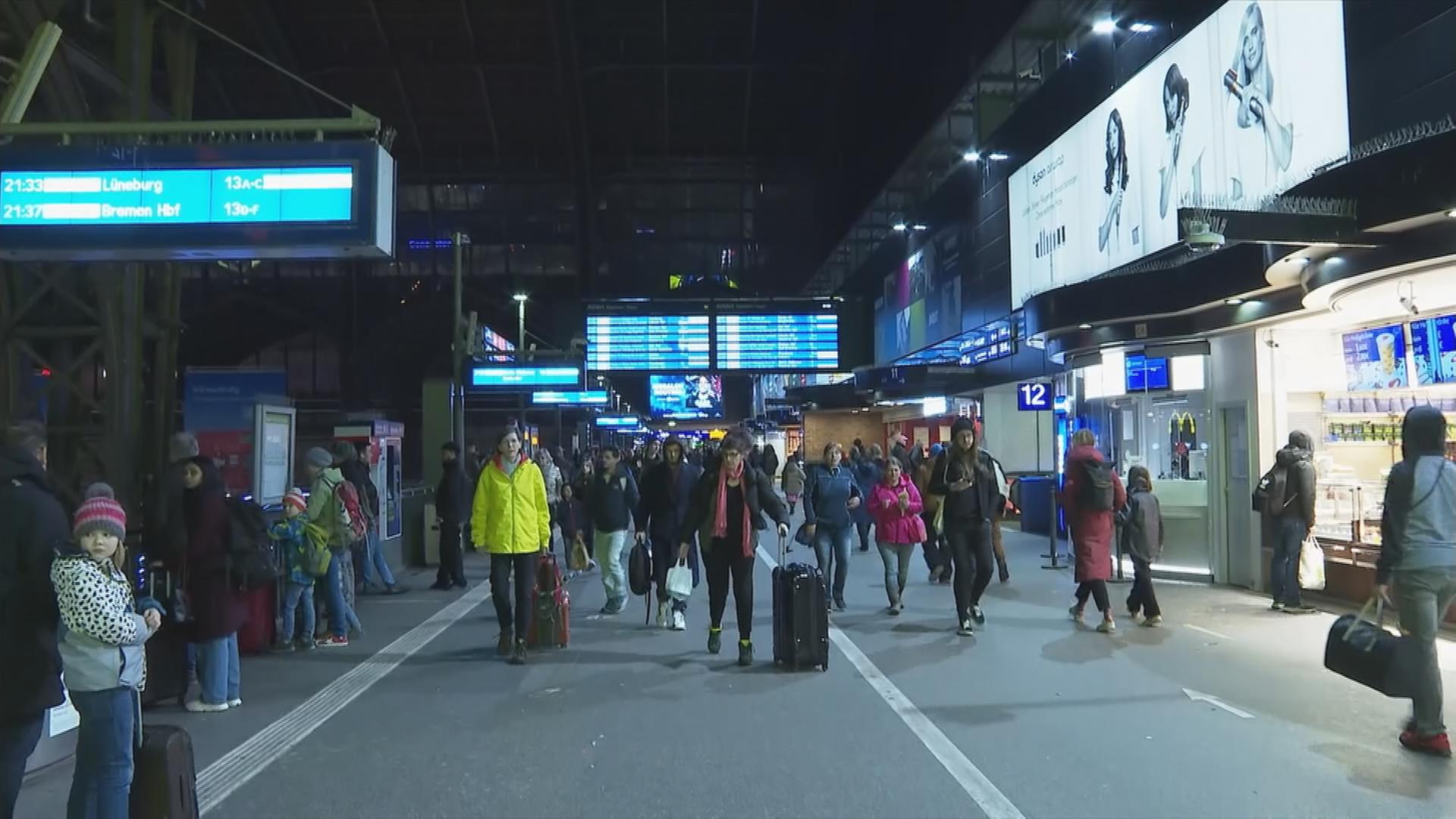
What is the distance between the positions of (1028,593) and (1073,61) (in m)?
7.58

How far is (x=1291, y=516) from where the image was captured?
9.41 meters

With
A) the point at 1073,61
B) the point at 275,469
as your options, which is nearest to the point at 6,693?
the point at 275,469

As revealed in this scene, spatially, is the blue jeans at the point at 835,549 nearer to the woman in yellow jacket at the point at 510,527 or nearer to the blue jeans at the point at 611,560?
the blue jeans at the point at 611,560

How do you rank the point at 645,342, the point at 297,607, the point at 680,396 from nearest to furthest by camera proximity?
1. the point at 297,607
2. the point at 645,342
3. the point at 680,396

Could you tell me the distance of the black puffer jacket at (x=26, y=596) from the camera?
3545 millimetres

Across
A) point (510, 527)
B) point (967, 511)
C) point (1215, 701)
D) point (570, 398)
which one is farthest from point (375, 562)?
point (570, 398)

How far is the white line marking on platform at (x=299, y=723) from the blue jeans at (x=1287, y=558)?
26.6 feet

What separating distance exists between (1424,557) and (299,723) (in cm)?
653

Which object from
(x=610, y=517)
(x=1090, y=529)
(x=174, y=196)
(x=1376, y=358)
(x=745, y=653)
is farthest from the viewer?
(x=1376, y=358)

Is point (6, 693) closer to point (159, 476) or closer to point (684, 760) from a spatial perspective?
point (684, 760)

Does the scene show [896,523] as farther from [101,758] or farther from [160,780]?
[101,758]

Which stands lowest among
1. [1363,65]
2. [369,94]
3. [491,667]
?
[491,667]

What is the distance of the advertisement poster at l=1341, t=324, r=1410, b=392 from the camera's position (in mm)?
9766

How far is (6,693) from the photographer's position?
3.52 metres
